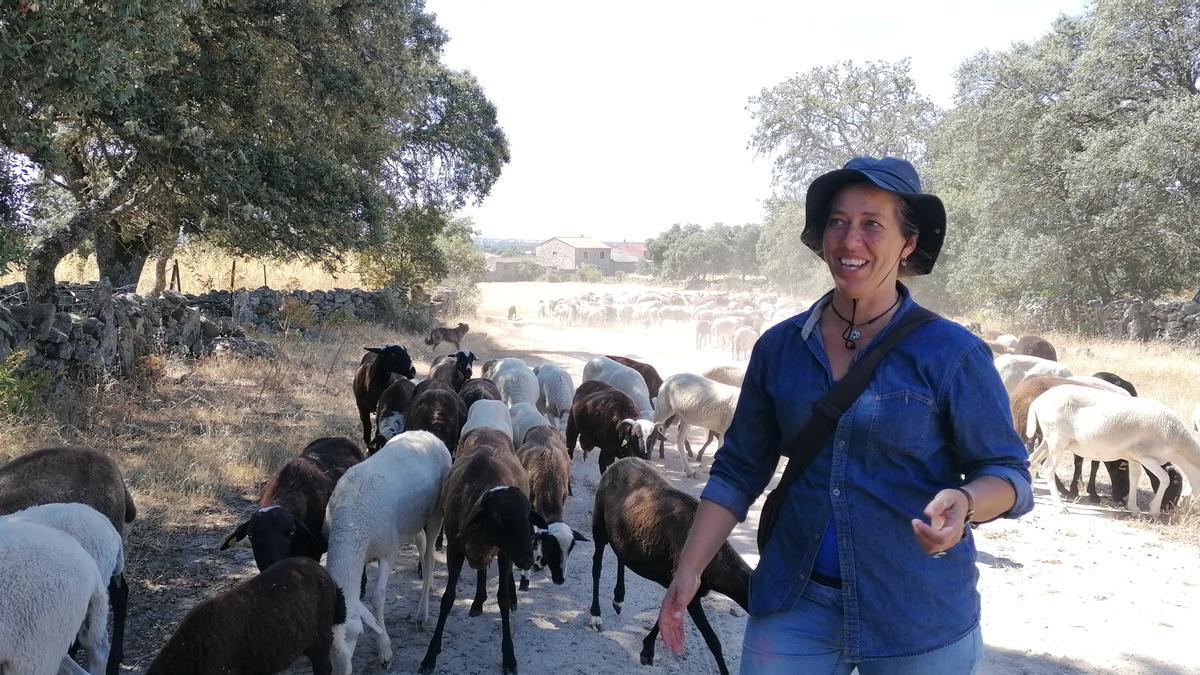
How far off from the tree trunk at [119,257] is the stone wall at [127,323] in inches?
52.3

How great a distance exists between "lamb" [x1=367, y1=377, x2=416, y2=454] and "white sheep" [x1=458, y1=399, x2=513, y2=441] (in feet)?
3.47

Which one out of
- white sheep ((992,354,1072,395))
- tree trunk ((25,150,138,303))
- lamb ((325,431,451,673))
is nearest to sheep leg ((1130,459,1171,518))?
white sheep ((992,354,1072,395))

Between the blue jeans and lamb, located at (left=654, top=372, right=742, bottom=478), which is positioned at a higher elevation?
the blue jeans

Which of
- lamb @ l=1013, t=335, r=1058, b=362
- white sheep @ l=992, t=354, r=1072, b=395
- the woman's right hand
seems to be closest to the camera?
the woman's right hand

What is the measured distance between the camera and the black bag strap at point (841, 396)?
2.23 metres

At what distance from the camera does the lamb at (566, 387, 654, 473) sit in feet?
28.6

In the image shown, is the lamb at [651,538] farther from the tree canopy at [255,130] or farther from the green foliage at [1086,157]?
the green foliage at [1086,157]

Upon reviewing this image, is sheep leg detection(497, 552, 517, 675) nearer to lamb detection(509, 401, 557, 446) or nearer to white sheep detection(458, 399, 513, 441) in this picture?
white sheep detection(458, 399, 513, 441)

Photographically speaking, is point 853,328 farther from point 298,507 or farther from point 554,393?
point 554,393

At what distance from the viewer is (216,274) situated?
2580 cm

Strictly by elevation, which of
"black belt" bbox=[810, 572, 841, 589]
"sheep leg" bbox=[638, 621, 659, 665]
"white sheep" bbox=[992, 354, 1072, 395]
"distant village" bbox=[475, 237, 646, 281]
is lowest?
"sheep leg" bbox=[638, 621, 659, 665]

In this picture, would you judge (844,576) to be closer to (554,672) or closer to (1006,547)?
(554,672)

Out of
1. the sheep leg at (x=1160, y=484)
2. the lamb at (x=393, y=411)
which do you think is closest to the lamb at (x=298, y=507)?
the lamb at (x=393, y=411)

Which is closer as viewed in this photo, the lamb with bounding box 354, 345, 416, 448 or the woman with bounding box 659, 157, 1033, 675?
the woman with bounding box 659, 157, 1033, 675
